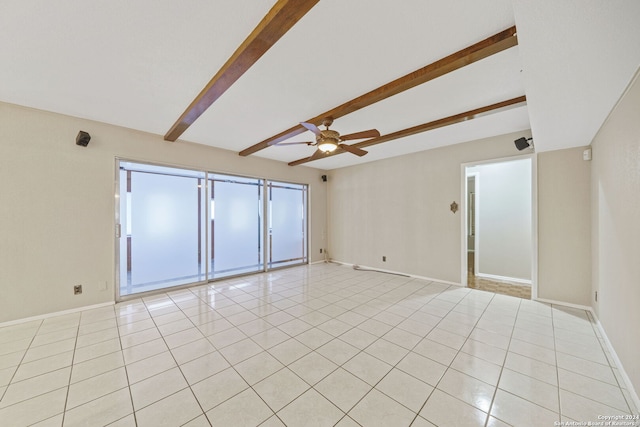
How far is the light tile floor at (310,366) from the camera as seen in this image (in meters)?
1.52

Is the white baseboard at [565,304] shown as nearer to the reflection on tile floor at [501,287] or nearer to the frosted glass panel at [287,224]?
the reflection on tile floor at [501,287]

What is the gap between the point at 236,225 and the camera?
16.4 ft

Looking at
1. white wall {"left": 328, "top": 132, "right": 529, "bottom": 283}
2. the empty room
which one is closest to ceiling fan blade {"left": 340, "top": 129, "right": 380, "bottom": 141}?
the empty room

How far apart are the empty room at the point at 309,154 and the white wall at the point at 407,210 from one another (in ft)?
0.17

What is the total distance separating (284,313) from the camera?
3.08 m

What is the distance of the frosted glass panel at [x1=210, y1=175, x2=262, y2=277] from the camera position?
474 cm

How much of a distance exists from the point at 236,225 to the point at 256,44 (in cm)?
388

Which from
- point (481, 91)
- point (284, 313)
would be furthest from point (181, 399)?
point (481, 91)

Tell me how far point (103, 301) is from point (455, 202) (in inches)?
238

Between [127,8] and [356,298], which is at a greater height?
[127,8]

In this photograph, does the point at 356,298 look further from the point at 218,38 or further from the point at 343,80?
the point at 218,38

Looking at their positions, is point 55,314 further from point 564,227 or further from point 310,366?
point 564,227

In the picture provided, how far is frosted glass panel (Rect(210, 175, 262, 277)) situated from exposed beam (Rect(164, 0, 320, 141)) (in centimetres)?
237

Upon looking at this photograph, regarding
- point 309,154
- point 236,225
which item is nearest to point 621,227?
point 309,154
